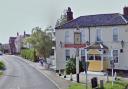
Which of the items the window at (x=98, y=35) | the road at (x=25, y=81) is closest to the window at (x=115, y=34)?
the window at (x=98, y=35)

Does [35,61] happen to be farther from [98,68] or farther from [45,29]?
[98,68]

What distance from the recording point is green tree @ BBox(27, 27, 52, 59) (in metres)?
75.2

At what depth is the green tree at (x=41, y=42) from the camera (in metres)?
75.2

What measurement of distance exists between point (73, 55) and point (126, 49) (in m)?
8.97

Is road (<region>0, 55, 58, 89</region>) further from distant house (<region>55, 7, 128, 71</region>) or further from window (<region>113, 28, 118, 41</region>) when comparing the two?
window (<region>113, 28, 118, 41</region>)

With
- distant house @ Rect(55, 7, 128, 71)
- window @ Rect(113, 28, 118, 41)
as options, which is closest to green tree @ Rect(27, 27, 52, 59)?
distant house @ Rect(55, 7, 128, 71)

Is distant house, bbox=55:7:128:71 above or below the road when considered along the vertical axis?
above

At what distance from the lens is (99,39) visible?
4884cm

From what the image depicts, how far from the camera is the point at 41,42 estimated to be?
75.7 metres

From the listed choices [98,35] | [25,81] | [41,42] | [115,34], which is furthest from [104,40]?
[41,42]

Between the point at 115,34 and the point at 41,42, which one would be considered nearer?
the point at 115,34

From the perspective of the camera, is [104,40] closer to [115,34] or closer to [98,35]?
[98,35]

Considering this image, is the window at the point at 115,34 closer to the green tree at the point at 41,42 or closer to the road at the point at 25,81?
the road at the point at 25,81

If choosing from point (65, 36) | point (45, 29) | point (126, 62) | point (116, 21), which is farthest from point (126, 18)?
point (45, 29)
